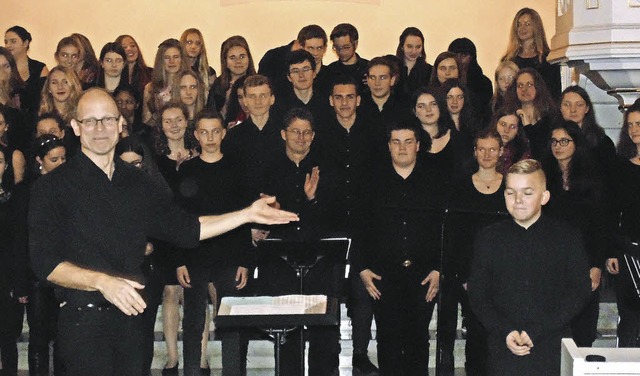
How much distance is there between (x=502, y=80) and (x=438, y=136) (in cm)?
97

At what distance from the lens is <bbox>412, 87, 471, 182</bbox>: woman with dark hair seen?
7562mm

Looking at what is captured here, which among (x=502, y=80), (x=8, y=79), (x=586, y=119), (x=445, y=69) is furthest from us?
(x=445, y=69)

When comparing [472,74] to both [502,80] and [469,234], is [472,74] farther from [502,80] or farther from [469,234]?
[469,234]

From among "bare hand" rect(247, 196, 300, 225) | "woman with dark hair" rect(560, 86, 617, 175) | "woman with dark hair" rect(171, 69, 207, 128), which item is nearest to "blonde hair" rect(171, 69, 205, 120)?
"woman with dark hair" rect(171, 69, 207, 128)

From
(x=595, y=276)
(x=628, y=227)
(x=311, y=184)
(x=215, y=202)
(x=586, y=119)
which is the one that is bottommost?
(x=595, y=276)

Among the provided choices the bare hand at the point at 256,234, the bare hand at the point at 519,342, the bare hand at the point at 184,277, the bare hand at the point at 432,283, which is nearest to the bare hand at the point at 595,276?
the bare hand at the point at 432,283

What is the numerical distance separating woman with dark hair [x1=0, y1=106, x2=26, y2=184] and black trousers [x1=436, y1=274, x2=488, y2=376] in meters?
2.69

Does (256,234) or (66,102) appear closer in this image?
(256,234)

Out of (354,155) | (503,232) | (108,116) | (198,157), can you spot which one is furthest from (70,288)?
(354,155)

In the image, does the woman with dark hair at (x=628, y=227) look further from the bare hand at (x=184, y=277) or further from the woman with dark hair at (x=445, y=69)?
the bare hand at (x=184, y=277)

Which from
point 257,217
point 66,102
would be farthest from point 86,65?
point 257,217

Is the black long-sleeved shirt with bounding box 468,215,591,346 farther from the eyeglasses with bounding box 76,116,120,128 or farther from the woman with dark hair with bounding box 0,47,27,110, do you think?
the woman with dark hair with bounding box 0,47,27,110

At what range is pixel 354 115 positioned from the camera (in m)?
8.04

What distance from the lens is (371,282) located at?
7.21 m
